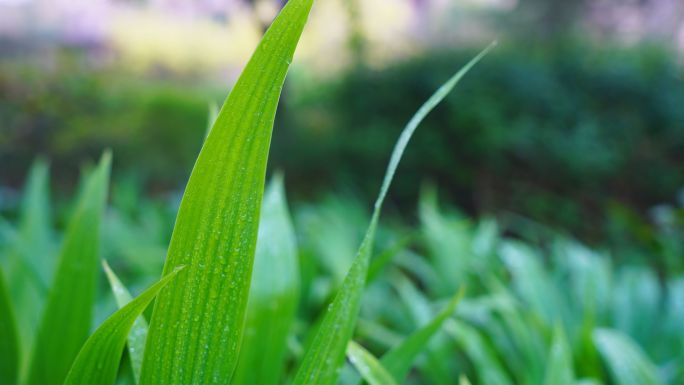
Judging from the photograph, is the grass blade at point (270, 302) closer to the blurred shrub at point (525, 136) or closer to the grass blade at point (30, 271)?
the grass blade at point (30, 271)

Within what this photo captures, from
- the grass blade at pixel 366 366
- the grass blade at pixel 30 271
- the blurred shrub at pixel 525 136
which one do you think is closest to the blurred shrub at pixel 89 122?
the blurred shrub at pixel 525 136

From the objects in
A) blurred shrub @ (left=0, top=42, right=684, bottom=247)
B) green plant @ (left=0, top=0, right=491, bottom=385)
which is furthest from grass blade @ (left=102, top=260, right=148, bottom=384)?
blurred shrub @ (left=0, top=42, right=684, bottom=247)

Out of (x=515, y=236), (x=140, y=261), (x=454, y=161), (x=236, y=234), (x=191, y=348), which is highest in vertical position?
(x=236, y=234)

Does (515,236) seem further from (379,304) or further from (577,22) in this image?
(577,22)

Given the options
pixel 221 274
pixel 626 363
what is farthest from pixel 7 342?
pixel 626 363

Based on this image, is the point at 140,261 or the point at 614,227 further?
the point at 614,227

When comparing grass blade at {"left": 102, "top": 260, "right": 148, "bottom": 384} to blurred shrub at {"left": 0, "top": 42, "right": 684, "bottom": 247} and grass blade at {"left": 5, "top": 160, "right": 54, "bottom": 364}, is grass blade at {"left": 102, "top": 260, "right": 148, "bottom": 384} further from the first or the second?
blurred shrub at {"left": 0, "top": 42, "right": 684, "bottom": 247}

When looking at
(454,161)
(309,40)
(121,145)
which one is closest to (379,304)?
(454,161)

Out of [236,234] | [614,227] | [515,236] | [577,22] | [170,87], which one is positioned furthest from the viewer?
[577,22]
